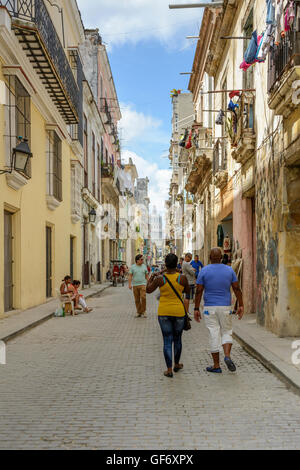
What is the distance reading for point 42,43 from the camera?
12.0 metres

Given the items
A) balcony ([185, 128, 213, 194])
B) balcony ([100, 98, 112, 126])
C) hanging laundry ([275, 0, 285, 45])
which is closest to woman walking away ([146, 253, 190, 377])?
hanging laundry ([275, 0, 285, 45])

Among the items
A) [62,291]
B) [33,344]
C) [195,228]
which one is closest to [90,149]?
[195,228]

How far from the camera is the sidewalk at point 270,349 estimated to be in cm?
597

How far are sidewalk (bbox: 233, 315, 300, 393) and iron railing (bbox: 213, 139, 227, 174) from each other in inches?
270

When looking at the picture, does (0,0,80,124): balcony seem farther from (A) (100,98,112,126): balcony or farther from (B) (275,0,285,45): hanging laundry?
(A) (100,98,112,126): balcony

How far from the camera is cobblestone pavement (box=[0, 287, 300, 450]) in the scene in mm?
4098

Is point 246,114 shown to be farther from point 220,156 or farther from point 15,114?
point 220,156

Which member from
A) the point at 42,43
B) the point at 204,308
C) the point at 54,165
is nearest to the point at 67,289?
the point at 54,165

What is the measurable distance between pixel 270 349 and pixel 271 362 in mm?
965

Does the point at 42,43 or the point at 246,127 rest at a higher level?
the point at 42,43

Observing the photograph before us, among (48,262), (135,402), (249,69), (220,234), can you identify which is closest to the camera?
(135,402)

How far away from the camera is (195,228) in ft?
98.1

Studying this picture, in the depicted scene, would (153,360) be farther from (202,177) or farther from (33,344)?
(202,177)
